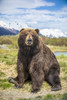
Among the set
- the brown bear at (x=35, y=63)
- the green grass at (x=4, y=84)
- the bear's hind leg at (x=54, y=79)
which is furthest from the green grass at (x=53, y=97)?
the green grass at (x=4, y=84)

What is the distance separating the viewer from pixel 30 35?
5770 millimetres

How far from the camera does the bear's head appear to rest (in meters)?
5.66

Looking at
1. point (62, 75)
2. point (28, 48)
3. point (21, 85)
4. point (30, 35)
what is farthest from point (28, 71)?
point (62, 75)

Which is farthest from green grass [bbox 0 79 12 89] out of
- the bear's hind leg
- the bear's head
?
the bear's head

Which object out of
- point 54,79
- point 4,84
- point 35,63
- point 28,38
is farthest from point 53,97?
point 4,84

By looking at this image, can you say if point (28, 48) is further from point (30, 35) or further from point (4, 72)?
point (4, 72)

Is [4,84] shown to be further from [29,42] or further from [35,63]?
[29,42]

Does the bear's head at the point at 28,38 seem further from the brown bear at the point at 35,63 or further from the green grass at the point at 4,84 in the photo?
the green grass at the point at 4,84

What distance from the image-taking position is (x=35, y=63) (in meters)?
6.13

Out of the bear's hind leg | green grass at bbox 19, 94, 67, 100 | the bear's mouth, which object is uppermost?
the bear's mouth

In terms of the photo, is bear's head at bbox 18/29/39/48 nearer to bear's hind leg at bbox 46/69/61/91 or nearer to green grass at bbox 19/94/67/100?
bear's hind leg at bbox 46/69/61/91

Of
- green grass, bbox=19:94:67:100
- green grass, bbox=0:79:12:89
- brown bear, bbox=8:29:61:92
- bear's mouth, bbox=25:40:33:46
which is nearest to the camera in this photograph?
green grass, bbox=19:94:67:100

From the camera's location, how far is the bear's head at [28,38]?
566 cm

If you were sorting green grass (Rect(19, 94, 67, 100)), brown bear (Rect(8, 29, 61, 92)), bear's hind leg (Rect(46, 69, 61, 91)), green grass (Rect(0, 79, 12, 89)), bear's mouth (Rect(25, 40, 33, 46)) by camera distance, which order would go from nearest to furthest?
green grass (Rect(19, 94, 67, 100)) < bear's mouth (Rect(25, 40, 33, 46)) < brown bear (Rect(8, 29, 61, 92)) < bear's hind leg (Rect(46, 69, 61, 91)) < green grass (Rect(0, 79, 12, 89))
